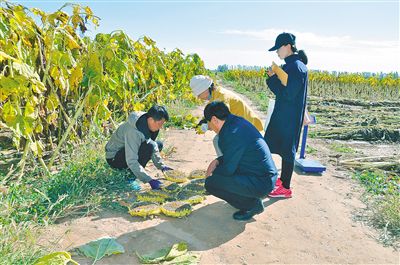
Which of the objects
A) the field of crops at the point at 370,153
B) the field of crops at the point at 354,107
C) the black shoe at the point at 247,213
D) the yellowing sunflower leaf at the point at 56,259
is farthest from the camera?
the field of crops at the point at 354,107

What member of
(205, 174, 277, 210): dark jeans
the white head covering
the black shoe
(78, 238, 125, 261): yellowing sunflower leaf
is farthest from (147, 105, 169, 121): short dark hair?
(78, 238, 125, 261): yellowing sunflower leaf

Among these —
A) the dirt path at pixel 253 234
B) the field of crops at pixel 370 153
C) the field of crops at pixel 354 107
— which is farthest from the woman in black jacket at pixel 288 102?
the field of crops at pixel 354 107

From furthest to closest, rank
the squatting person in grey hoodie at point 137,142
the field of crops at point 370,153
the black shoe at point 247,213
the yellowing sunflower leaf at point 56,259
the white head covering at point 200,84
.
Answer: the white head covering at point 200,84 → the squatting person in grey hoodie at point 137,142 → the field of crops at point 370,153 → the black shoe at point 247,213 → the yellowing sunflower leaf at point 56,259

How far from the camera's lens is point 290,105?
3957 mm

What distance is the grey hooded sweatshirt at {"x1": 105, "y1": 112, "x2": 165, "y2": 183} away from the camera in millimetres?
3834

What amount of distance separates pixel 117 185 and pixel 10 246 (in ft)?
5.60

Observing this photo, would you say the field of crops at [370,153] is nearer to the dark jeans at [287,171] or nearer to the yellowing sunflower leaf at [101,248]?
the dark jeans at [287,171]

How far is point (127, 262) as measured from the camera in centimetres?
265

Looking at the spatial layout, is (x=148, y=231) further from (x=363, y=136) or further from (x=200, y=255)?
(x=363, y=136)

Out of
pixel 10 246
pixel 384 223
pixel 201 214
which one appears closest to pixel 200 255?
pixel 201 214

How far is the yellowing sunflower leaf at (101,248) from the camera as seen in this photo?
2641 mm

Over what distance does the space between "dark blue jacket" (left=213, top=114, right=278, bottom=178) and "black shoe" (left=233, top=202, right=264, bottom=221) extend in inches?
15.8

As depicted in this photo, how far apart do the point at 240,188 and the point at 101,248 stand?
55.0 inches

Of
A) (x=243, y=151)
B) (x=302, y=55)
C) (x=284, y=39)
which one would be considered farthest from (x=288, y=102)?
(x=243, y=151)
